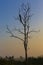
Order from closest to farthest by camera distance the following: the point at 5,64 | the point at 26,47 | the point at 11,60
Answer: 1. the point at 5,64
2. the point at 11,60
3. the point at 26,47

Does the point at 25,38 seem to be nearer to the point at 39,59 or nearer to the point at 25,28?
the point at 25,28

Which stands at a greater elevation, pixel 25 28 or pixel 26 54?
pixel 25 28

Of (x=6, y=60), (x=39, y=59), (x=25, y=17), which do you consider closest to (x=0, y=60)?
(x=6, y=60)

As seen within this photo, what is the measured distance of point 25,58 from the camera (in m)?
27.4

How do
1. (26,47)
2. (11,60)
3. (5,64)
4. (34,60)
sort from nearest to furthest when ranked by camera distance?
(5,64)
(11,60)
(26,47)
(34,60)

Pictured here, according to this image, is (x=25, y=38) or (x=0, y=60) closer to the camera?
(x=0, y=60)

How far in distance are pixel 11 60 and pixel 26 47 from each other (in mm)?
5766

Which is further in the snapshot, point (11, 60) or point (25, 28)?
point (25, 28)

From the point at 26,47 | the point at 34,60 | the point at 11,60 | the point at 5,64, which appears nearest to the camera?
the point at 5,64

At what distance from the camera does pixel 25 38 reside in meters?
27.4

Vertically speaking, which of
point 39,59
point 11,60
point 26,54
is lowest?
point 39,59

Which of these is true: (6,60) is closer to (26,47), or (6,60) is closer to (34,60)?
(26,47)

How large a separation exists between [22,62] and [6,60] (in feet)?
25.5

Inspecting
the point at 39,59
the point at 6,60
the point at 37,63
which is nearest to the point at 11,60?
the point at 6,60
